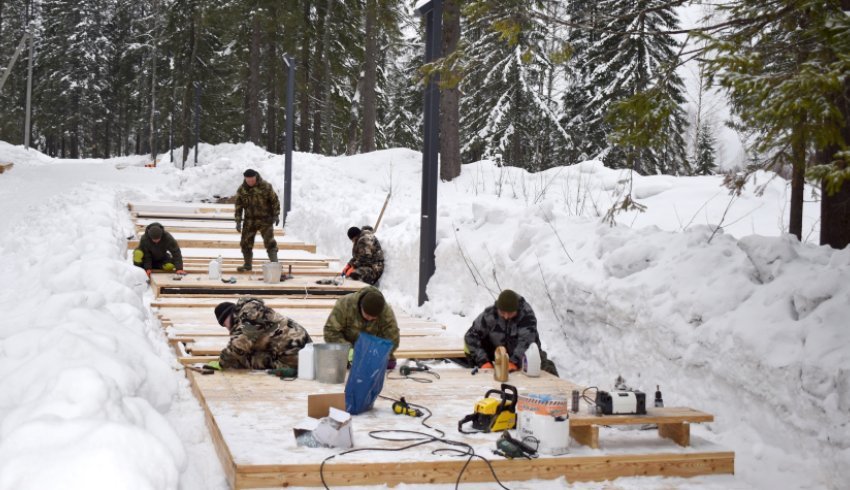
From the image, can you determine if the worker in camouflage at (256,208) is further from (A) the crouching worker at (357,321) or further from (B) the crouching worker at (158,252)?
(A) the crouching worker at (357,321)

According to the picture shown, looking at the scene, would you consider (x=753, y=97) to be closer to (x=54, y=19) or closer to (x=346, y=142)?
(x=346, y=142)

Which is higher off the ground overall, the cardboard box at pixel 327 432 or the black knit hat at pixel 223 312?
the black knit hat at pixel 223 312

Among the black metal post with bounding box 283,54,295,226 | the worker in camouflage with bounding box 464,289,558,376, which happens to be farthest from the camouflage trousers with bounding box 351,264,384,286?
the black metal post with bounding box 283,54,295,226

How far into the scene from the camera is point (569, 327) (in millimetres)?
8586

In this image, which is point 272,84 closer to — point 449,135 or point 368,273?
point 449,135

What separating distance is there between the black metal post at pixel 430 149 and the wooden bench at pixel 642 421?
576 centimetres

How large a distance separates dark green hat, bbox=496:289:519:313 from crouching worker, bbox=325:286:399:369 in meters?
1.01

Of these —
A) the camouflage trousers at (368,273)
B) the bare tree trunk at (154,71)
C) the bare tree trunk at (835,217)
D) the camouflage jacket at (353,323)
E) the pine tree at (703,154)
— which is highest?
the bare tree trunk at (154,71)

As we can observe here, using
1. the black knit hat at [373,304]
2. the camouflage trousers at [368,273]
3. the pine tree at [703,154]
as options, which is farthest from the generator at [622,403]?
the pine tree at [703,154]

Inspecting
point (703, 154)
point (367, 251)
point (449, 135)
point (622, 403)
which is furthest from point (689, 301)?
point (703, 154)

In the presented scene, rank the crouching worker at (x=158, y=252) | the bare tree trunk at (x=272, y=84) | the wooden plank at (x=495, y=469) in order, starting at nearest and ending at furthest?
the wooden plank at (x=495, y=469) < the crouching worker at (x=158, y=252) < the bare tree trunk at (x=272, y=84)

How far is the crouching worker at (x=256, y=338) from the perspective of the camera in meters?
6.85

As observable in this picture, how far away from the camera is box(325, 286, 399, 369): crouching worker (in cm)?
696

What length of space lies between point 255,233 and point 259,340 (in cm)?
555
